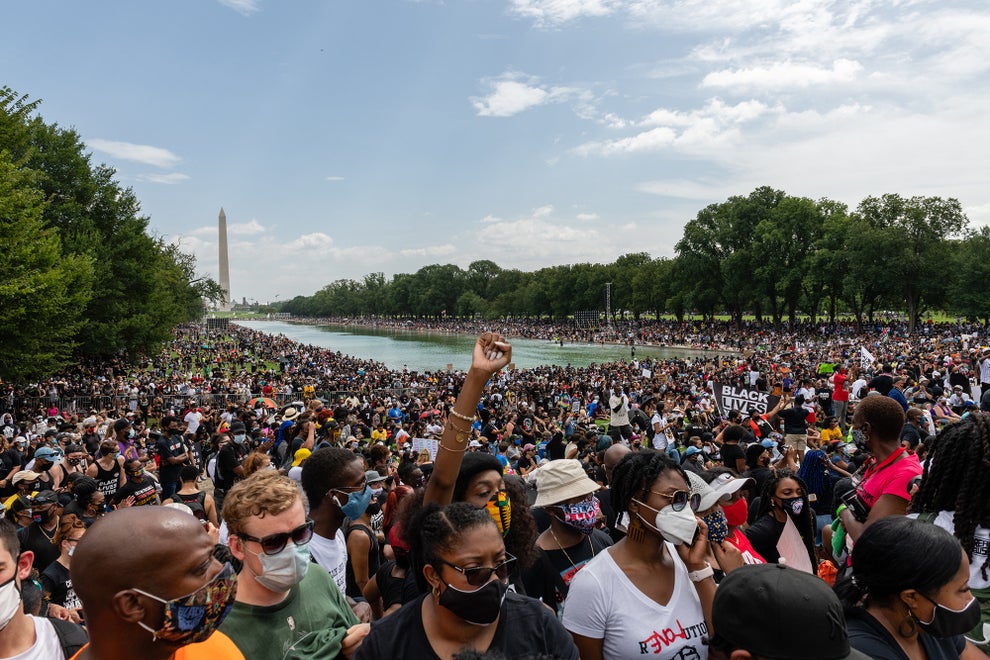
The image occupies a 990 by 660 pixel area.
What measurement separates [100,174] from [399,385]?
21589 mm

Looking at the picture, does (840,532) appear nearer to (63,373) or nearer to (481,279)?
(63,373)

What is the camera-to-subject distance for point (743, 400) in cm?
1602

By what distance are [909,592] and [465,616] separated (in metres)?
1.73

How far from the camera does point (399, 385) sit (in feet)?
107

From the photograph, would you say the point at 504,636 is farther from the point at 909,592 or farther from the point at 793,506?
the point at 793,506

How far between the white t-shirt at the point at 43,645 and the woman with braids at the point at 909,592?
11.0 ft

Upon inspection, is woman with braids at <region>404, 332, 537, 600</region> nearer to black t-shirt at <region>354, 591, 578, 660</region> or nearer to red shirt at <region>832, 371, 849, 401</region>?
black t-shirt at <region>354, 591, 578, 660</region>

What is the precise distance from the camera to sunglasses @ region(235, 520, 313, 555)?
112 inches

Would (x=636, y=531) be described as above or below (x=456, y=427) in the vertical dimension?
below

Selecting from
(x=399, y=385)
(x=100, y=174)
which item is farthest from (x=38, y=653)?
(x=100, y=174)

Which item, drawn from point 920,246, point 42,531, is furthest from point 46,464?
point 920,246

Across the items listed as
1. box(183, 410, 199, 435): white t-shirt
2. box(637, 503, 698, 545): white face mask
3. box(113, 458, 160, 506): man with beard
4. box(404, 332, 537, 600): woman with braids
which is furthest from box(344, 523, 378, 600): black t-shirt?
box(183, 410, 199, 435): white t-shirt

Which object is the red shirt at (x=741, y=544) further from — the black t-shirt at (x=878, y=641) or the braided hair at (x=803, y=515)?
the black t-shirt at (x=878, y=641)

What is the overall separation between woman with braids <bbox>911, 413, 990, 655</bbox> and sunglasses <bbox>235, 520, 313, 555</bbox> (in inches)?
126
